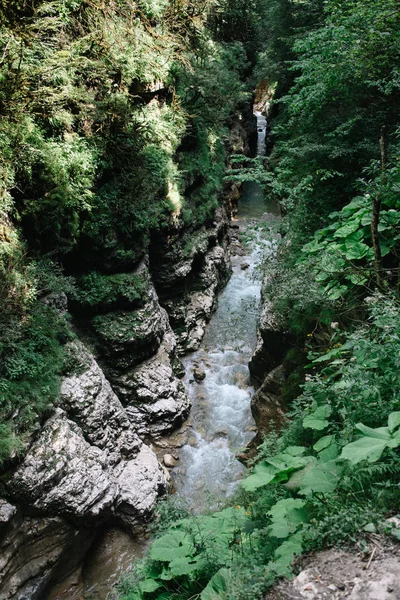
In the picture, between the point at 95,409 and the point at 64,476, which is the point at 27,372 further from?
the point at 64,476

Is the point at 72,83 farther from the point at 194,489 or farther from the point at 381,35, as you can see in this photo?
the point at 194,489

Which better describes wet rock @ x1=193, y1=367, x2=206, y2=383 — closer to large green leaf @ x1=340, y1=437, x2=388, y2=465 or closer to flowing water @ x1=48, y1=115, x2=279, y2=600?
flowing water @ x1=48, y1=115, x2=279, y2=600

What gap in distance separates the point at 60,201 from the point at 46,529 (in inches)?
206

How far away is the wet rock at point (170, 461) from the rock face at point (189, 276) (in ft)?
11.0

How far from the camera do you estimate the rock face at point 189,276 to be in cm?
1068

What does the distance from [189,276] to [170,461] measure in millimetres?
5846

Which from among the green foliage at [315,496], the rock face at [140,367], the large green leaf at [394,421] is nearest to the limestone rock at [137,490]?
the rock face at [140,367]

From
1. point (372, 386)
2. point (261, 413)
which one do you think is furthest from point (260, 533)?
point (261, 413)

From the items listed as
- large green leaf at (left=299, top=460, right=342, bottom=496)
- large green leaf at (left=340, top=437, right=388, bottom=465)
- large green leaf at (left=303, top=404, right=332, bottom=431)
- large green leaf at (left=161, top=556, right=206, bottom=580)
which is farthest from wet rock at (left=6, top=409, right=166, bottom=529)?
large green leaf at (left=340, top=437, right=388, bottom=465)

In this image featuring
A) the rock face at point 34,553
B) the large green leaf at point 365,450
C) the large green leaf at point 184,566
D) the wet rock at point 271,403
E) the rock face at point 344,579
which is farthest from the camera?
the wet rock at point 271,403

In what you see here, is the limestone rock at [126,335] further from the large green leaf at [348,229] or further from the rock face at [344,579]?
the rock face at [344,579]

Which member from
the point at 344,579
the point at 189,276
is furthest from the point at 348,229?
the point at 189,276

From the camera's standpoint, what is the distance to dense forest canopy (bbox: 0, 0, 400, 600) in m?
3.20

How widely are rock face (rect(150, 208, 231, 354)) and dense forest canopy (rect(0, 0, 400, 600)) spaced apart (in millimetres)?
828
